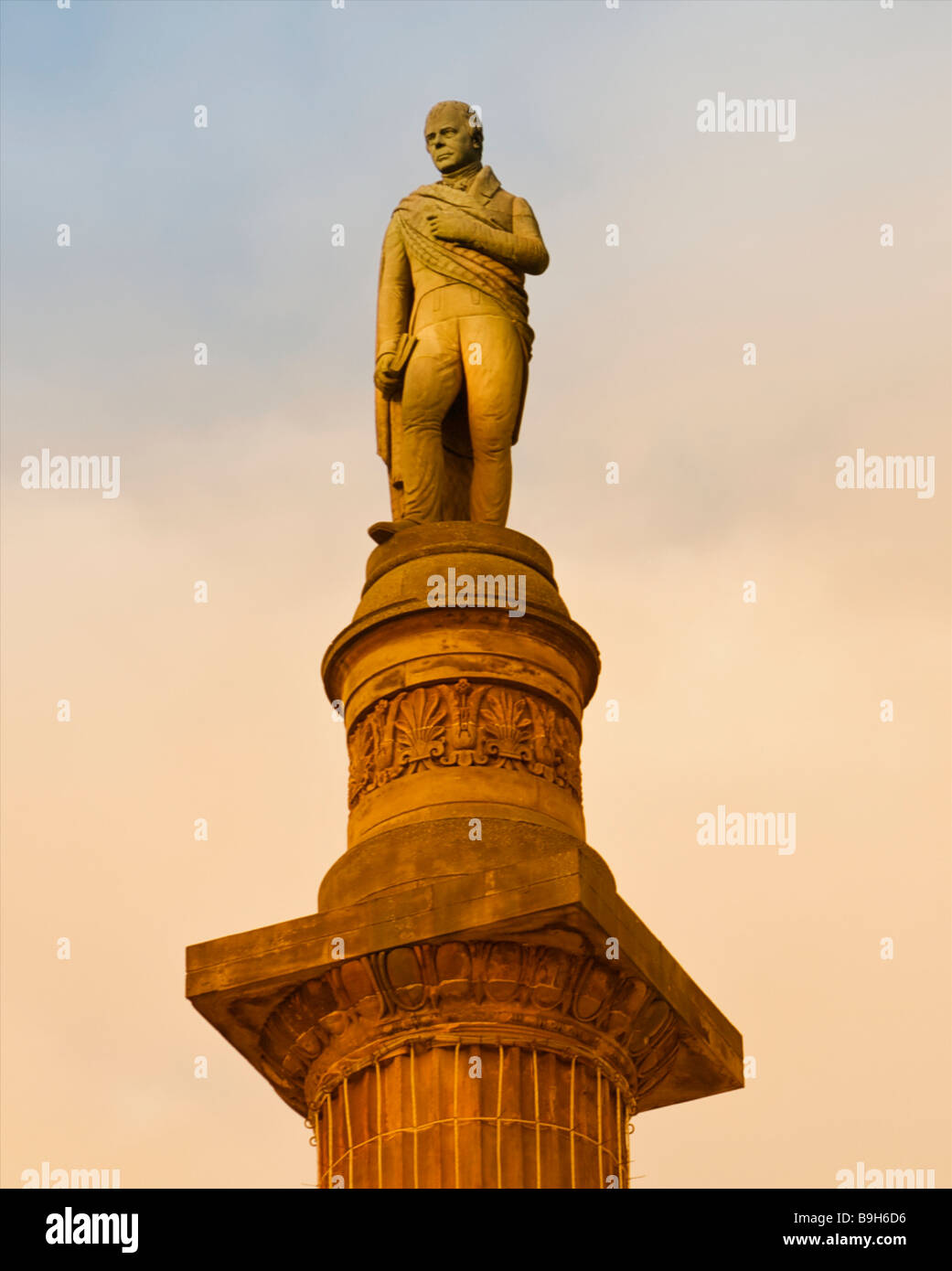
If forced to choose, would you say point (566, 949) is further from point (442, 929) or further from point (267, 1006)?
point (267, 1006)

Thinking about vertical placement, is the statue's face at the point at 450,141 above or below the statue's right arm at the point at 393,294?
above

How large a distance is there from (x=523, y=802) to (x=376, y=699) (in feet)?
4.58

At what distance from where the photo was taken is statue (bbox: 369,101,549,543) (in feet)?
64.8

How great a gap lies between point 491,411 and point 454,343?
672mm

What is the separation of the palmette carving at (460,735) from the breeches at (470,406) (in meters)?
2.59

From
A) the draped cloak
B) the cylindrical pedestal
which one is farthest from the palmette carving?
the draped cloak

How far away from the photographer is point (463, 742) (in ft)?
56.0

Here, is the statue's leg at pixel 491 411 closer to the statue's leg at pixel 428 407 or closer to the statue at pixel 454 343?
the statue at pixel 454 343

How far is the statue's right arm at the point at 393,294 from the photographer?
20.2 m

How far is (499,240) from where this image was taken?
20.2 meters

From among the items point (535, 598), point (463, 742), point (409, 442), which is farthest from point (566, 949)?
point (409, 442)

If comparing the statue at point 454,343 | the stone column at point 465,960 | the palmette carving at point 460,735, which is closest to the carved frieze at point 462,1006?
the stone column at point 465,960

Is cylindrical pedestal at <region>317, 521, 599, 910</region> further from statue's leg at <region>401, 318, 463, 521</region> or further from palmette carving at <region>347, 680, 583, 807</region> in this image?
statue's leg at <region>401, 318, 463, 521</region>
